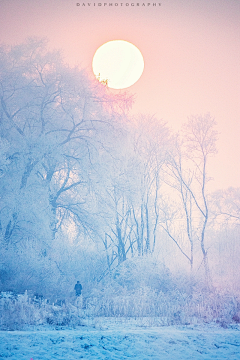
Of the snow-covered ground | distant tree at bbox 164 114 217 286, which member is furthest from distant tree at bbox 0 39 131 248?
the snow-covered ground

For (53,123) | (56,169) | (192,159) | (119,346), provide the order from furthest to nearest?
1. (192,159)
2. (56,169)
3. (53,123)
4. (119,346)

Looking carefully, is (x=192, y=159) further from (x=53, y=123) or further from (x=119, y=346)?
(x=119, y=346)

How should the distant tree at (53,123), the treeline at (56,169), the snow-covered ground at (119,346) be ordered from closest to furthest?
the snow-covered ground at (119,346), the treeline at (56,169), the distant tree at (53,123)

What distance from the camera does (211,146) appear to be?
17.5 meters

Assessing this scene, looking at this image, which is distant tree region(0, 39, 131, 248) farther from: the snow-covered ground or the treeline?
the snow-covered ground

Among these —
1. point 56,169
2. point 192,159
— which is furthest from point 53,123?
point 192,159

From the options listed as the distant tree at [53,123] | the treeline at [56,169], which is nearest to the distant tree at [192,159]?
the treeline at [56,169]

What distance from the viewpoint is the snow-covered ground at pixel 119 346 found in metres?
4.03

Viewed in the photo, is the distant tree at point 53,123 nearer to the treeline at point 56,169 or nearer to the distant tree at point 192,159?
the treeline at point 56,169

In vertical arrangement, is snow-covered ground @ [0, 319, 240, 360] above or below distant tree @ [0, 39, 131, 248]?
below

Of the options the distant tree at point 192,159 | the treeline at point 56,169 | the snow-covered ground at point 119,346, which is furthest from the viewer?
the distant tree at point 192,159

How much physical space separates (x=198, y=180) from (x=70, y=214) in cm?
966

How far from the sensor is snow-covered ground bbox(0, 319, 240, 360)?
4.03m

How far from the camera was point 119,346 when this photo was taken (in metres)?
4.54
